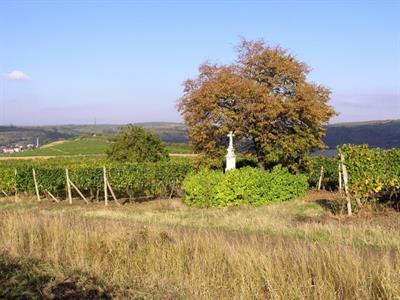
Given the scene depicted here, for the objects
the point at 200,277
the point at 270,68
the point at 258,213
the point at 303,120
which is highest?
the point at 270,68

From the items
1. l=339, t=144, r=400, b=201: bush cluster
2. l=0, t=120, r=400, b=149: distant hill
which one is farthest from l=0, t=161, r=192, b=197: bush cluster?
l=0, t=120, r=400, b=149: distant hill

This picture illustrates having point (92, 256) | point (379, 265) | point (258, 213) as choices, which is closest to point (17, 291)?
point (92, 256)

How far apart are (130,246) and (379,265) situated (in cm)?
385

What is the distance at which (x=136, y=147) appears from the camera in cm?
3666

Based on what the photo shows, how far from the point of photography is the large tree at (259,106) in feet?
80.7

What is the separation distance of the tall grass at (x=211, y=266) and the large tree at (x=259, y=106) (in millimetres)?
16124

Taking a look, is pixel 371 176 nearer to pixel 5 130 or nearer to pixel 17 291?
pixel 17 291

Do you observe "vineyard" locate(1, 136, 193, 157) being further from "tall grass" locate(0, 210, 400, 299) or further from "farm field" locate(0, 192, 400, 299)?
"tall grass" locate(0, 210, 400, 299)

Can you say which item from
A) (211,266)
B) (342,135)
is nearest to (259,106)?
(211,266)

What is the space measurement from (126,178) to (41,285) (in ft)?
66.8

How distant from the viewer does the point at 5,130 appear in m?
175

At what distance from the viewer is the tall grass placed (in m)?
5.80

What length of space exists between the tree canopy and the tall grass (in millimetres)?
27101

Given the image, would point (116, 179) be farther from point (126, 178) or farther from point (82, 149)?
point (82, 149)
